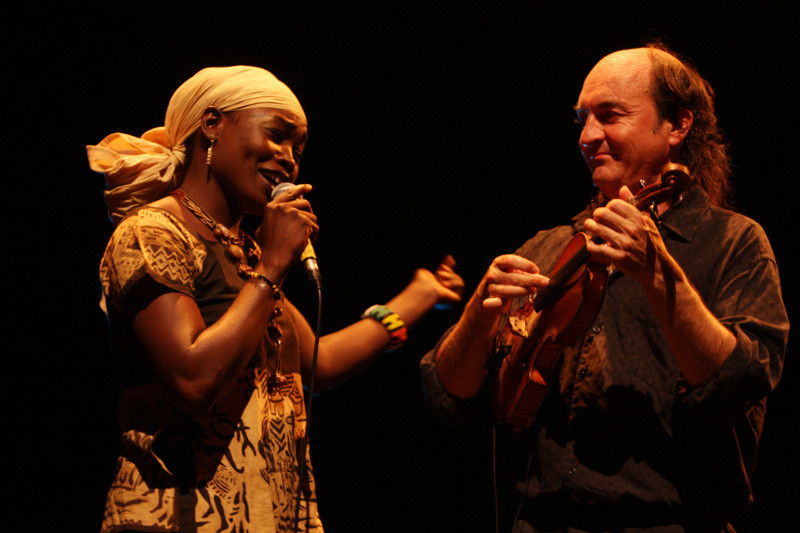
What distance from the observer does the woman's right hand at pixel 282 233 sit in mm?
1798

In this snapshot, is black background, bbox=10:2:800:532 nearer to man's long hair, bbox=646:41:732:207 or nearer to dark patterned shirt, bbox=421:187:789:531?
man's long hair, bbox=646:41:732:207

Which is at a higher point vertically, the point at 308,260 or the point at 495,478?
the point at 308,260

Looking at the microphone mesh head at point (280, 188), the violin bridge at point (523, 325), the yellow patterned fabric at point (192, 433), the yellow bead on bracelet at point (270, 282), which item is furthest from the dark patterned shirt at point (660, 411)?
the microphone mesh head at point (280, 188)

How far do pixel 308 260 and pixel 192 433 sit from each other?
51 cm

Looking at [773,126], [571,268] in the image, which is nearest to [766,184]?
[773,126]

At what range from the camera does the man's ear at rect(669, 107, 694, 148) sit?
2.00m

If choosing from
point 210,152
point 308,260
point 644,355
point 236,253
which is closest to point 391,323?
point 308,260

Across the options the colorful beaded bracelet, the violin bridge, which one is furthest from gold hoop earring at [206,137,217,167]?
the violin bridge

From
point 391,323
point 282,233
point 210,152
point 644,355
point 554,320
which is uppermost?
point 210,152

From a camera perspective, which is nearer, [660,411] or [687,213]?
[660,411]

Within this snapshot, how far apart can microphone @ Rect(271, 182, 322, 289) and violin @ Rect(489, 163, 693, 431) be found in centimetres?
49

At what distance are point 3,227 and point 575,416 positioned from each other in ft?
7.41

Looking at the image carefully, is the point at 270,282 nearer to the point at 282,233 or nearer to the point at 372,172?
the point at 282,233

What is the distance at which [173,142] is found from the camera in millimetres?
2096
